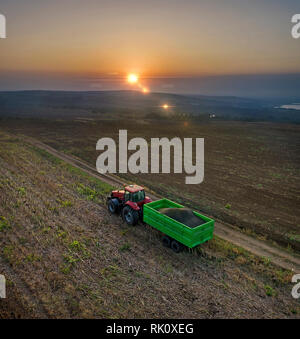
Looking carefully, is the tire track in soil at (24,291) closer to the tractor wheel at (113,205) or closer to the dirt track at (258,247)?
the tractor wheel at (113,205)

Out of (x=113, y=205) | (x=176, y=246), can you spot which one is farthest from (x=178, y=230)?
(x=113, y=205)

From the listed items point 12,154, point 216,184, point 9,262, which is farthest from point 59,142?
point 9,262

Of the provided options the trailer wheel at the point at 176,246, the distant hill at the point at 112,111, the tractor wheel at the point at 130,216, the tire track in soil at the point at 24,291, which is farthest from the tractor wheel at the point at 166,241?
the distant hill at the point at 112,111

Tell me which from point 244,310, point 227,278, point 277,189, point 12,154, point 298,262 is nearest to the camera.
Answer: point 244,310

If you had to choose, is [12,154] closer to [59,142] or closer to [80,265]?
[59,142]

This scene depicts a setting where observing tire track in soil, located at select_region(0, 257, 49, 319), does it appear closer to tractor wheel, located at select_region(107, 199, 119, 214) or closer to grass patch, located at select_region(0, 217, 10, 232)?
grass patch, located at select_region(0, 217, 10, 232)

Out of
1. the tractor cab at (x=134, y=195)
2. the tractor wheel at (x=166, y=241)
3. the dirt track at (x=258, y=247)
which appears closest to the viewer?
the dirt track at (x=258, y=247)

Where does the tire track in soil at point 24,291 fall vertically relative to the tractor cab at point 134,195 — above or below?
below

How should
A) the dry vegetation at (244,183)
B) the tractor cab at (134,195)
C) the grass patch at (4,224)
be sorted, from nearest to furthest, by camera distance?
the grass patch at (4,224) → the tractor cab at (134,195) → the dry vegetation at (244,183)
